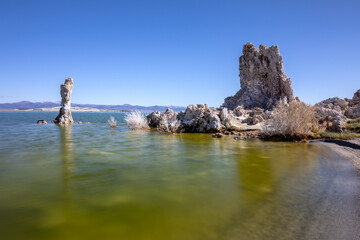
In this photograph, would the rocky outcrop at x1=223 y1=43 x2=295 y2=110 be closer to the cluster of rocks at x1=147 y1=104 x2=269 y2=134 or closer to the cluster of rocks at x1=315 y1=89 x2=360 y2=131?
the cluster of rocks at x1=315 y1=89 x2=360 y2=131

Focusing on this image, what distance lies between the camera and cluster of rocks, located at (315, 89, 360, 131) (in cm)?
1412

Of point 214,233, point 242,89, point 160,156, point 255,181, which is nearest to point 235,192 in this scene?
point 255,181

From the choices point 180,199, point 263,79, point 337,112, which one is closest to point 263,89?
point 263,79

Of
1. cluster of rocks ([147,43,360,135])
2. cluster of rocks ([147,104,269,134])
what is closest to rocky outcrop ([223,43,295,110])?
cluster of rocks ([147,43,360,135])

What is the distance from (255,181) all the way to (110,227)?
359 cm

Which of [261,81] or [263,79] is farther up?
[263,79]

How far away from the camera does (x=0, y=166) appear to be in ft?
23.0

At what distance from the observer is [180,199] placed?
4.37 metres

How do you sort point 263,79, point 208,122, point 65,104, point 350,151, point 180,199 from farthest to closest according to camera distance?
point 263,79, point 65,104, point 208,122, point 350,151, point 180,199

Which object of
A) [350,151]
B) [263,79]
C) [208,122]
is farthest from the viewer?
[263,79]

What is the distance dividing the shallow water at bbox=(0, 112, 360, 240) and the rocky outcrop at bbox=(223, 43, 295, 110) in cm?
2723

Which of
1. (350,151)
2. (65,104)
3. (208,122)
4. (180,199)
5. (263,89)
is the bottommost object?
(180,199)

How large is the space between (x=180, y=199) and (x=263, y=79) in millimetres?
34330

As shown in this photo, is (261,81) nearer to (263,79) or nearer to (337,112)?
(263,79)
